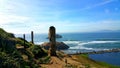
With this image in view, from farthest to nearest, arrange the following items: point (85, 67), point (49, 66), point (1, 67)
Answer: point (85, 67), point (49, 66), point (1, 67)

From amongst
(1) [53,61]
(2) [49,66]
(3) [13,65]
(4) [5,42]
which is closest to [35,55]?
(1) [53,61]

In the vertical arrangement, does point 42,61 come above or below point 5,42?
below

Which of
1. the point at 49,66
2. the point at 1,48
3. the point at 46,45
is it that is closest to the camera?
the point at 1,48

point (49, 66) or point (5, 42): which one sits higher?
point (5, 42)

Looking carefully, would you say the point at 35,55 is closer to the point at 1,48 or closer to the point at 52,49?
the point at 52,49

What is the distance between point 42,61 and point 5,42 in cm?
904

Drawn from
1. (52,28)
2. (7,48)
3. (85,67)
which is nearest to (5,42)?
(7,48)

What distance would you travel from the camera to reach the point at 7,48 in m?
17.0

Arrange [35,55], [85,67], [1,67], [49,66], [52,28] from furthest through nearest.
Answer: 1. [52,28]
2. [35,55]
3. [85,67]
4. [49,66]
5. [1,67]

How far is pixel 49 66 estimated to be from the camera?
2356 centimetres

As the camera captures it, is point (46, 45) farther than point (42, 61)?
Yes

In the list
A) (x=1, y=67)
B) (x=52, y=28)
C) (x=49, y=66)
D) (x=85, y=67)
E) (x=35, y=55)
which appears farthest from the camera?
(x=52, y=28)

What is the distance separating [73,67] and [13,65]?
37.2 ft

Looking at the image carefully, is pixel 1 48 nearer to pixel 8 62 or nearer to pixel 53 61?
pixel 8 62
